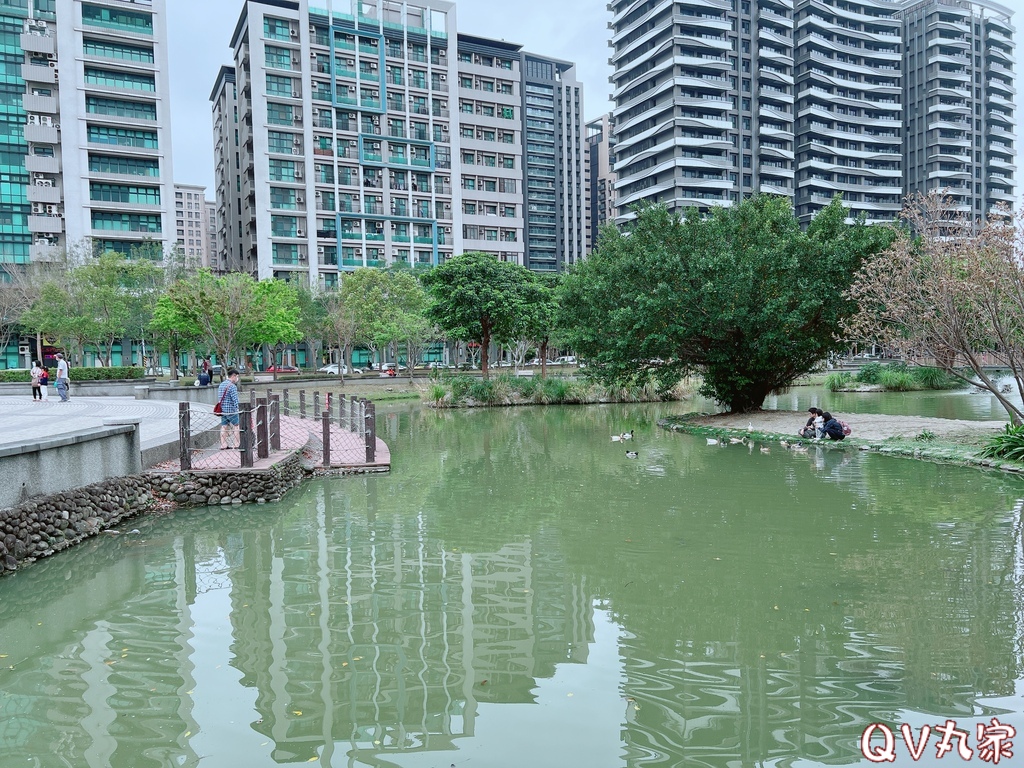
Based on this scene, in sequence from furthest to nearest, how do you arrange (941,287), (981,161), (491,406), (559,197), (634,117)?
(559,197)
(981,161)
(634,117)
(491,406)
(941,287)

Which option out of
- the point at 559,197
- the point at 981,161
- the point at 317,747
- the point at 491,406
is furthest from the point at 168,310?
the point at 981,161

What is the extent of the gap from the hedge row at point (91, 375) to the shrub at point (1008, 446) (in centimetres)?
3522

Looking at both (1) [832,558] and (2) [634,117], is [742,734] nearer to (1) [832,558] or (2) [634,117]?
(1) [832,558]

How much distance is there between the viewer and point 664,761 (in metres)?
4.85

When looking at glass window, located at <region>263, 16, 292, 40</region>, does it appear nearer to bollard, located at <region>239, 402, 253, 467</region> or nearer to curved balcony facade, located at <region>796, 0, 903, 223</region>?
curved balcony facade, located at <region>796, 0, 903, 223</region>

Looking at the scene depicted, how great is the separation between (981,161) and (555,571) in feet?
397

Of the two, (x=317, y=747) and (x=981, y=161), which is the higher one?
(x=981, y=161)

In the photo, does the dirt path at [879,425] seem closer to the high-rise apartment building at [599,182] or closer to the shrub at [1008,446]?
the shrub at [1008,446]


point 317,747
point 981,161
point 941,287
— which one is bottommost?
point 317,747

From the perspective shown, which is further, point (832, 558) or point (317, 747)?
point (832, 558)

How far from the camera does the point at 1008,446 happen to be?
15438mm

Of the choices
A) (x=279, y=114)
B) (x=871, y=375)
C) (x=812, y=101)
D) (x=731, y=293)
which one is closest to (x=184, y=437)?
(x=731, y=293)

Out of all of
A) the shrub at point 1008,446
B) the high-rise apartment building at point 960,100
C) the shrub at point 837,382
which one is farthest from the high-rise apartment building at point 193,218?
the shrub at point 1008,446

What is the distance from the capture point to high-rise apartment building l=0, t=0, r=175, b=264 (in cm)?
5831
